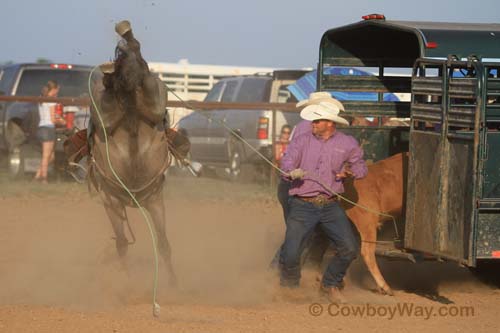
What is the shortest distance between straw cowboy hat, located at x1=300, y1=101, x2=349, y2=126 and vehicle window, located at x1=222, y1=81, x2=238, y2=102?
1039cm

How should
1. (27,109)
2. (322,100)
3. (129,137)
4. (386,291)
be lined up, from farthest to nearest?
1. (27,109)
2. (129,137)
3. (386,291)
4. (322,100)

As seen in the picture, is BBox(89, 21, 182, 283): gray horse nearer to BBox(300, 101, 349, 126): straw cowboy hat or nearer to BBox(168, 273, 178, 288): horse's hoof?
BBox(168, 273, 178, 288): horse's hoof

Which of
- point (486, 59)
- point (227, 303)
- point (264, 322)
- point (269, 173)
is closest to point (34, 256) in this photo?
point (227, 303)

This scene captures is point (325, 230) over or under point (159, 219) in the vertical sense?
over

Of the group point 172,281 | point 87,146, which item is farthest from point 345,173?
point 87,146

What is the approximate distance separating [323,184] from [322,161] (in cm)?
19

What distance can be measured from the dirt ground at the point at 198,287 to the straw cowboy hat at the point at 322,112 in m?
1.49

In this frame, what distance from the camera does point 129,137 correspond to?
846cm

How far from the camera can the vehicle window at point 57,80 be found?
18.2 m

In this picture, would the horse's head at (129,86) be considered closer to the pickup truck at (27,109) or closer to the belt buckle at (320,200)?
the belt buckle at (320,200)

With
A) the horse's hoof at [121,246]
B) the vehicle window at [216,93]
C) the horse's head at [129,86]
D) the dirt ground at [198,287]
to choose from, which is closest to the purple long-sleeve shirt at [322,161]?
the dirt ground at [198,287]

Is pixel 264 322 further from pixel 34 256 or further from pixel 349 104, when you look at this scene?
pixel 34 256

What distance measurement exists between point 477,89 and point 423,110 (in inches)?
30.8

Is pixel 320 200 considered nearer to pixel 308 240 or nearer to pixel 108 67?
pixel 308 240
